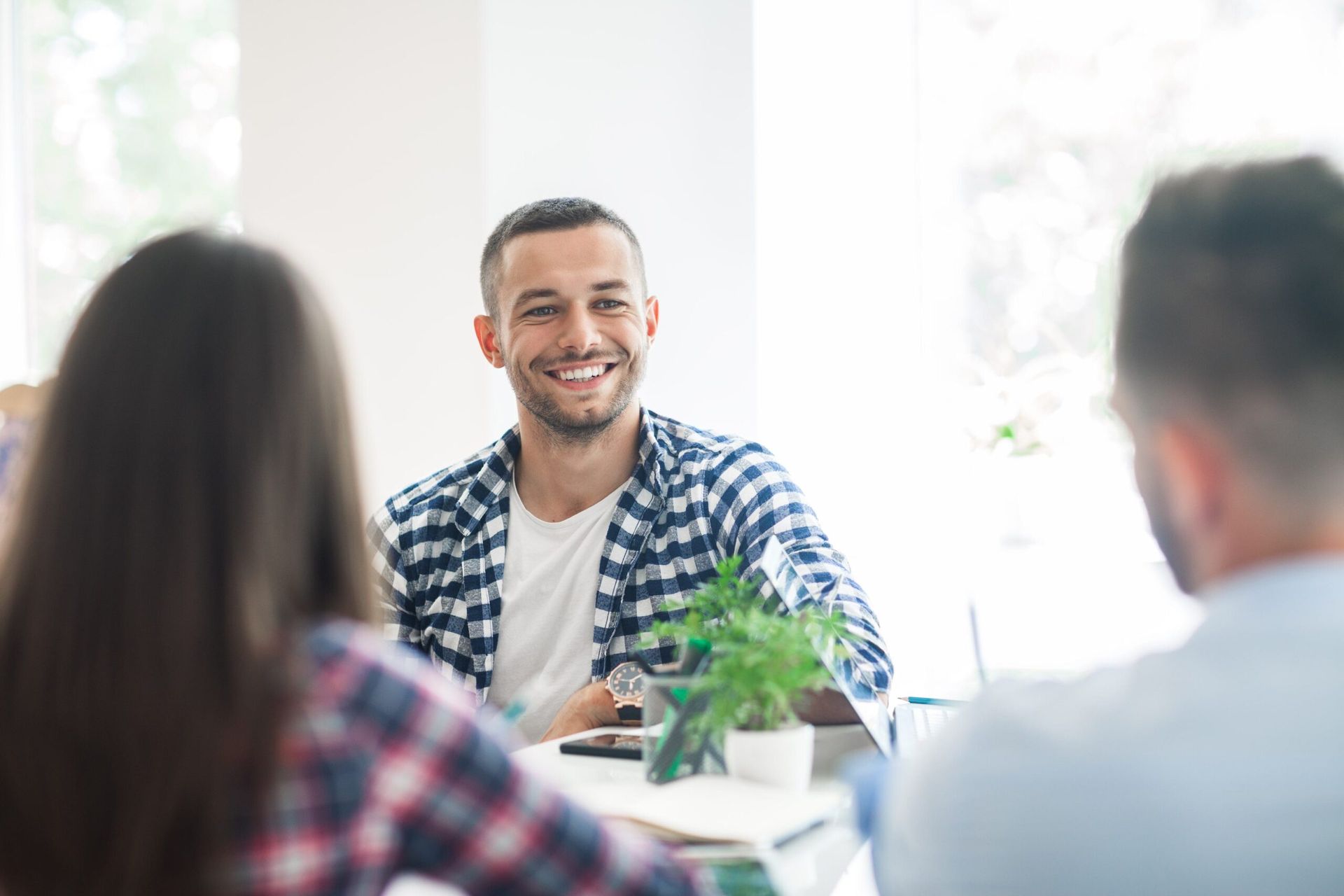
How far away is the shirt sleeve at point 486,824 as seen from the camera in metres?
0.69

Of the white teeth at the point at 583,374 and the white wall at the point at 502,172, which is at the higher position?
the white wall at the point at 502,172

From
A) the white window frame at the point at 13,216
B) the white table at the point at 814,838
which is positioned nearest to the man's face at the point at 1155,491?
the white table at the point at 814,838

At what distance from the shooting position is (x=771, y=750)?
3.78 feet

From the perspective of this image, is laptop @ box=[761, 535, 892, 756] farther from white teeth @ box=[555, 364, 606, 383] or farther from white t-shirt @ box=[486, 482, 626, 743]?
white teeth @ box=[555, 364, 606, 383]

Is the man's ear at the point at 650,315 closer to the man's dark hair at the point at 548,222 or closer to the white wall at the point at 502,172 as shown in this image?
the man's dark hair at the point at 548,222

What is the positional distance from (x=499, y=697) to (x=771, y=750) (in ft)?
2.97

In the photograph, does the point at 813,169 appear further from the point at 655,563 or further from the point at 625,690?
the point at 625,690

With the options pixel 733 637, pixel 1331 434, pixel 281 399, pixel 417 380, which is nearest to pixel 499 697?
pixel 733 637

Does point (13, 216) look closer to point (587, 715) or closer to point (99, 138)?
point (99, 138)

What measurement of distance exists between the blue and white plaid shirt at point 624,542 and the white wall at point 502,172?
0.57 metres

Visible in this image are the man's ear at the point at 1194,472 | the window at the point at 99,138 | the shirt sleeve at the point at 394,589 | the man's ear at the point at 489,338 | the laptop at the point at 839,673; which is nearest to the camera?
the man's ear at the point at 1194,472

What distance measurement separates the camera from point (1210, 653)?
0.68 metres

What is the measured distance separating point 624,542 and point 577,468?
0.21m

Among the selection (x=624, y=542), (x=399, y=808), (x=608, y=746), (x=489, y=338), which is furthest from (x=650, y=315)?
(x=399, y=808)
